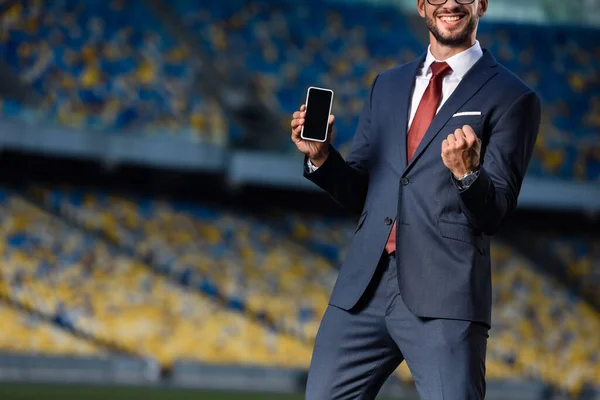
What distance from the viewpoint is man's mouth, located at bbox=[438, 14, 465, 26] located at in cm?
286

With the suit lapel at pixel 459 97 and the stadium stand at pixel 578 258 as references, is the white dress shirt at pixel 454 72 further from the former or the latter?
the stadium stand at pixel 578 258

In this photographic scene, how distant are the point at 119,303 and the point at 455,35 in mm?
11270

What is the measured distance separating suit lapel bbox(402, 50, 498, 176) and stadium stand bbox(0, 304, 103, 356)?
33.8 ft

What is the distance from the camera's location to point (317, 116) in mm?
2861

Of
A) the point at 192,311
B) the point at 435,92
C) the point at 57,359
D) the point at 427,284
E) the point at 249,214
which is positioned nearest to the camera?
the point at 427,284

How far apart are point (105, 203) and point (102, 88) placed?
1861mm

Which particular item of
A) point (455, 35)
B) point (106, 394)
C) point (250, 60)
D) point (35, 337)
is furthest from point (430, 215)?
point (250, 60)

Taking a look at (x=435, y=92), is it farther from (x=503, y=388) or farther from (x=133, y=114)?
(x=133, y=114)

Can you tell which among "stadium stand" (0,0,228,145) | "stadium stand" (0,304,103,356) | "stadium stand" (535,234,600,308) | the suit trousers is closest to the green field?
"stadium stand" (0,304,103,356)

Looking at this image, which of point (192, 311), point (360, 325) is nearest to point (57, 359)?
point (192, 311)

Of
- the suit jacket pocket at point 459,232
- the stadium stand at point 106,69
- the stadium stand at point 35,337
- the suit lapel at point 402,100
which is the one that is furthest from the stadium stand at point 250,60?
the suit jacket pocket at point 459,232

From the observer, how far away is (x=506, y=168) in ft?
8.98

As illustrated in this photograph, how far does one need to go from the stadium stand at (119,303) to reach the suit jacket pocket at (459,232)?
10555 millimetres

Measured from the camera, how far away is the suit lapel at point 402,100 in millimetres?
2883
